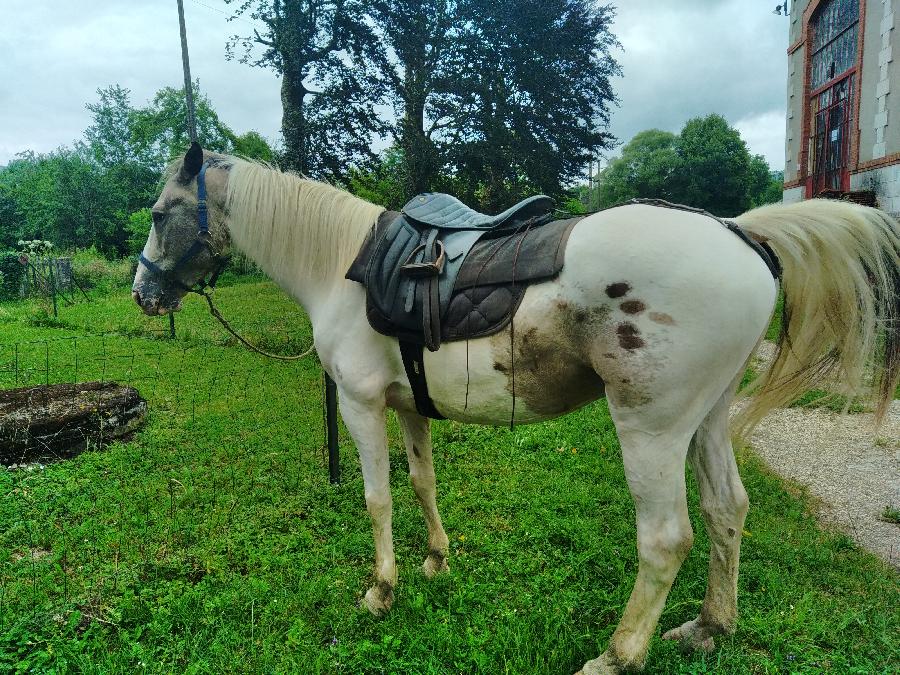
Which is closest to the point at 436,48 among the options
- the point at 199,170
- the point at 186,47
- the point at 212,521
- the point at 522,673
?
the point at 186,47

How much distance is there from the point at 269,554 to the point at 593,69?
1349cm

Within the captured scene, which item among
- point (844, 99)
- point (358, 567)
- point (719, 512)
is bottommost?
point (358, 567)

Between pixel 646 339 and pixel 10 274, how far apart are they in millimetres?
25900

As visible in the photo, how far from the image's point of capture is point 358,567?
2971 mm

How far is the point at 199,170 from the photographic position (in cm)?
269

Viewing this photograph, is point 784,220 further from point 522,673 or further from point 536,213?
point 522,673

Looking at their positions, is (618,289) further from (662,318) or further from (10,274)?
(10,274)

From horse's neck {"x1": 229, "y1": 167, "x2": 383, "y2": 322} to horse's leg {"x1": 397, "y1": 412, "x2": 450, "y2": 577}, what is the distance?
0.83 metres

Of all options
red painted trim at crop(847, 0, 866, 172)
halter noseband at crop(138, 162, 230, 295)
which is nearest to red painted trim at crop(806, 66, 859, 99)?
red painted trim at crop(847, 0, 866, 172)

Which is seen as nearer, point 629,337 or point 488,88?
point 629,337

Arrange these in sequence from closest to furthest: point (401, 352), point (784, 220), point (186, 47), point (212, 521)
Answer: point (784, 220) → point (401, 352) → point (212, 521) → point (186, 47)

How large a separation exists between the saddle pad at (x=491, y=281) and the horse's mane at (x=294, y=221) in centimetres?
38

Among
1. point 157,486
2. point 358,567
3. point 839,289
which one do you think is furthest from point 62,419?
point 839,289

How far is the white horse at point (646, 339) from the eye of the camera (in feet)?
5.78
